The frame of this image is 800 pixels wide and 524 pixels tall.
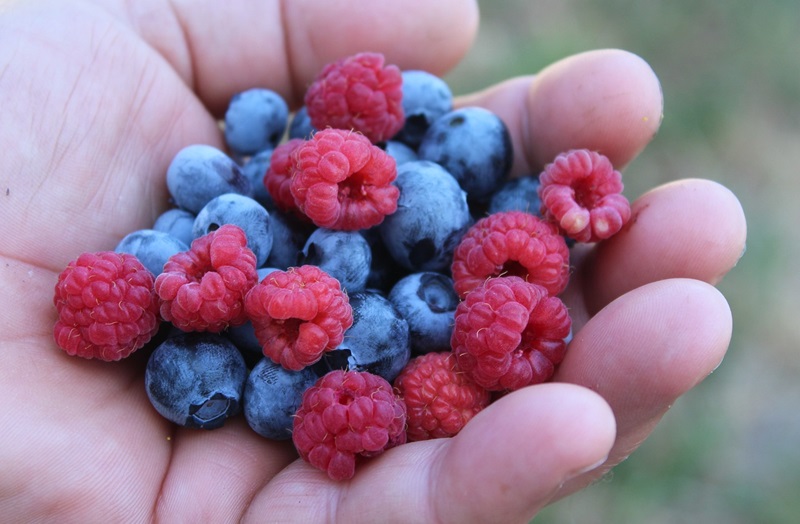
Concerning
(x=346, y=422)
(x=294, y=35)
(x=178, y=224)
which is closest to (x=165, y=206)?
(x=178, y=224)

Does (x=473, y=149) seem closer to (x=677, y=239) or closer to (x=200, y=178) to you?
(x=677, y=239)

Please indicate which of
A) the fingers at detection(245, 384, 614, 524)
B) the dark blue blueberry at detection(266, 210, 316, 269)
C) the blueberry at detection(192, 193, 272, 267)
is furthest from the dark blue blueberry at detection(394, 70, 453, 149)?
the fingers at detection(245, 384, 614, 524)

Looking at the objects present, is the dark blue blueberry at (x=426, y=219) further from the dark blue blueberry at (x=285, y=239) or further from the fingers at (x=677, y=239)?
the fingers at (x=677, y=239)

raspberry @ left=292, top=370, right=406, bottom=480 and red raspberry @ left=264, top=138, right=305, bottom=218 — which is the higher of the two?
red raspberry @ left=264, top=138, right=305, bottom=218

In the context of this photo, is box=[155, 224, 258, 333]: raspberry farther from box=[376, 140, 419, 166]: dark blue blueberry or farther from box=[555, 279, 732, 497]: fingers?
box=[555, 279, 732, 497]: fingers

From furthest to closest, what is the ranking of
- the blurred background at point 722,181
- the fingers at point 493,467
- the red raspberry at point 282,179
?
1. the blurred background at point 722,181
2. the red raspberry at point 282,179
3. the fingers at point 493,467

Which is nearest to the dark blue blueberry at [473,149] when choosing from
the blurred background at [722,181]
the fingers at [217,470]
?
the fingers at [217,470]

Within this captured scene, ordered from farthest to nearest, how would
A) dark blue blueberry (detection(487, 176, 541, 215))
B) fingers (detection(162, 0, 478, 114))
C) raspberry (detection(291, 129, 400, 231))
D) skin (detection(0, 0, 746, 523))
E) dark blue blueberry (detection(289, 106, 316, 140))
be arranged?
1. fingers (detection(162, 0, 478, 114))
2. dark blue blueberry (detection(289, 106, 316, 140))
3. dark blue blueberry (detection(487, 176, 541, 215))
4. raspberry (detection(291, 129, 400, 231))
5. skin (detection(0, 0, 746, 523))
